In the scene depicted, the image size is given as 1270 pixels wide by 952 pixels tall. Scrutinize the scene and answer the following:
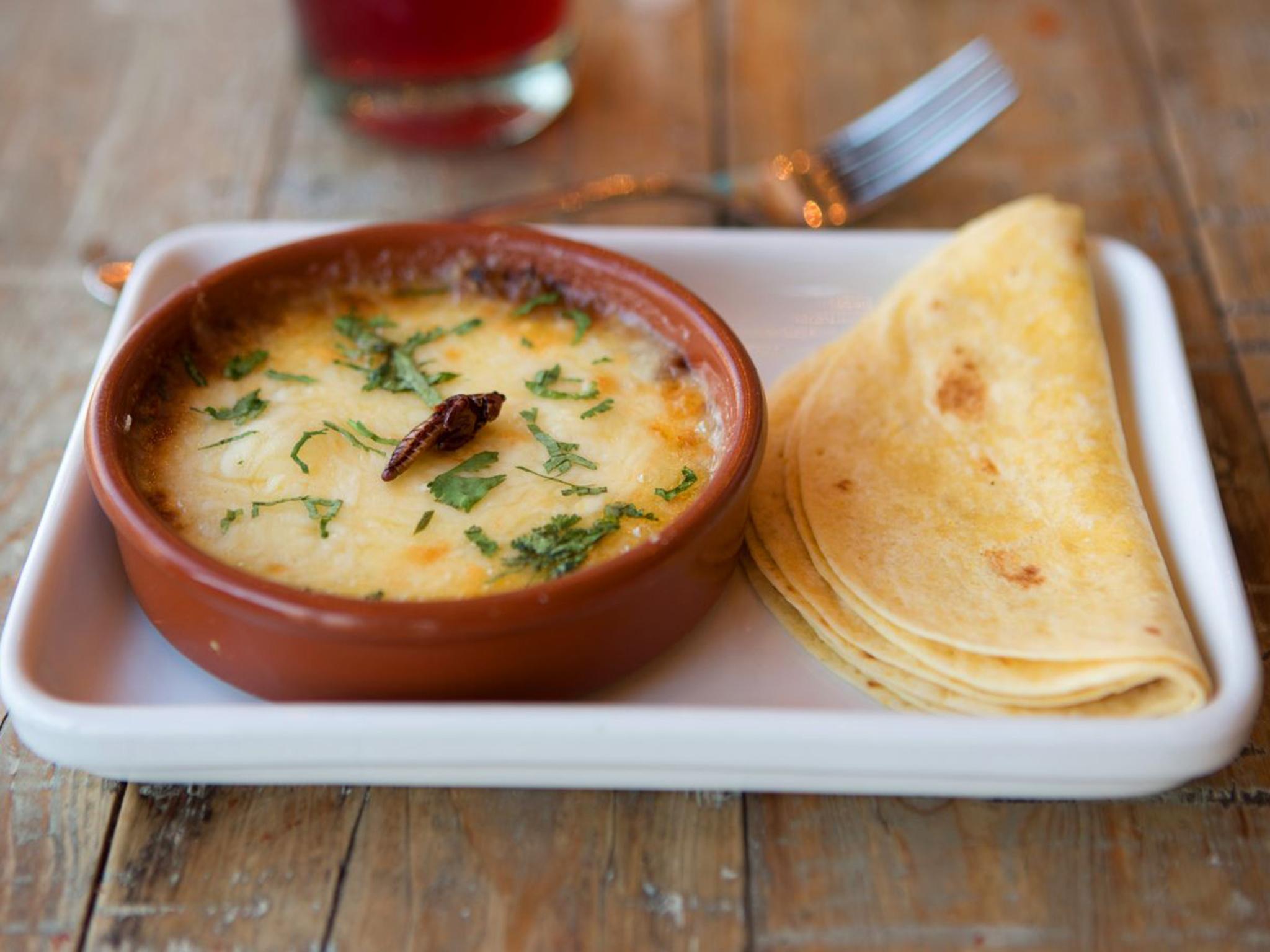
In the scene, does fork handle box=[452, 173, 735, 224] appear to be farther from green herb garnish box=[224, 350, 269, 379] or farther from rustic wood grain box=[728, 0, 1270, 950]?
green herb garnish box=[224, 350, 269, 379]

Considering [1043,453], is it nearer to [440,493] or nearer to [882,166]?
[440,493]

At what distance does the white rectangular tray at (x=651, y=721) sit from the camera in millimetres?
1481

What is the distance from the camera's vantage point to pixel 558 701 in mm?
1637

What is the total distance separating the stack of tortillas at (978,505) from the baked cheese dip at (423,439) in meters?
0.22

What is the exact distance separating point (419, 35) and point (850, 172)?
91cm

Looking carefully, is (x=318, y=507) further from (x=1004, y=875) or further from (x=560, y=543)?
(x=1004, y=875)

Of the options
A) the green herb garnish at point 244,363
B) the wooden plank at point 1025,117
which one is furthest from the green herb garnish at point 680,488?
the wooden plank at point 1025,117

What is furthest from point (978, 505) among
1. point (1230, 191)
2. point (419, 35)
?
point (419, 35)

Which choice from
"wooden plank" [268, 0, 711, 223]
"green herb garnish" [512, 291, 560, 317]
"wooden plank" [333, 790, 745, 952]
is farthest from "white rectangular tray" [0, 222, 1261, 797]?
"wooden plank" [268, 0, 711, 223]

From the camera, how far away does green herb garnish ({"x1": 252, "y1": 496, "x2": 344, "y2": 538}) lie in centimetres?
167

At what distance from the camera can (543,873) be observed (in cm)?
156

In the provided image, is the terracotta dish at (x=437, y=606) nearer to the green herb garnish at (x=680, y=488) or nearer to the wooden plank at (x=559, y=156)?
the green herb garnish at (x=680, y=488)

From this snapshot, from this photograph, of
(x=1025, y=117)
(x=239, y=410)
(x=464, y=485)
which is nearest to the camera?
(x=464, y=485)

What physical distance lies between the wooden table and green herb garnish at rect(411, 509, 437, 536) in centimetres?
31
